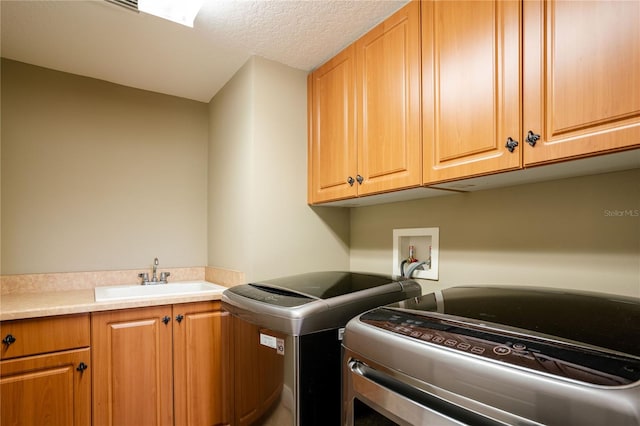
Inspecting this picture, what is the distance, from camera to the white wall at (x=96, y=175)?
1.91m

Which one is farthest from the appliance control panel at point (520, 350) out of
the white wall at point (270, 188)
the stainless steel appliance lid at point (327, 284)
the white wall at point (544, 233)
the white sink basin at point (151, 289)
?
the white sink basin at point (151, 289)

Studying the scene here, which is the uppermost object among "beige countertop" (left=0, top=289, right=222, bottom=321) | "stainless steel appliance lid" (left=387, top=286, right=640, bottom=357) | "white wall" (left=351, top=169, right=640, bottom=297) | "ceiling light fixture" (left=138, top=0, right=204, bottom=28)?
"ceiling light fixture" (left=138, top=0, right=204, bottom=28)

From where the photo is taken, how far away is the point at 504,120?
1.05 meters

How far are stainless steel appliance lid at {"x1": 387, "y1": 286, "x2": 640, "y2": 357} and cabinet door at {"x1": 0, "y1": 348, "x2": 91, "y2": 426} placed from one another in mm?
1411

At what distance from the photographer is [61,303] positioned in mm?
1500

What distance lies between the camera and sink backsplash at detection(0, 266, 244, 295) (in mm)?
1851

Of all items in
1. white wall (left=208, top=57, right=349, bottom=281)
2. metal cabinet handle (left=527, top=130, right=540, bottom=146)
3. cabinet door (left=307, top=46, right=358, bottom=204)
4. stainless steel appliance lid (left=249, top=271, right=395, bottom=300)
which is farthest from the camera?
white wall (left=208, top=57, right=349, bottom=281)

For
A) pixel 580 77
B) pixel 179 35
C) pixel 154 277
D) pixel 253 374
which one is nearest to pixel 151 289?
pixel 154 277

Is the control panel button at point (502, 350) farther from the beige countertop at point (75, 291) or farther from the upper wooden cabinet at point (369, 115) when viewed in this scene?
the beige countertop at point (75, 291)

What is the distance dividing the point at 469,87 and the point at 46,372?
6.56 ft

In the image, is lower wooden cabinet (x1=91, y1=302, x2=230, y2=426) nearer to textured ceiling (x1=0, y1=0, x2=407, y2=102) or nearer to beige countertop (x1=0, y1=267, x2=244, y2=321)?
beige countertop (x1=0, y1=267, x2=244, y2=321)

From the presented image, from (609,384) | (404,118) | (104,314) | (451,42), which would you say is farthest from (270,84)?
(609,384)

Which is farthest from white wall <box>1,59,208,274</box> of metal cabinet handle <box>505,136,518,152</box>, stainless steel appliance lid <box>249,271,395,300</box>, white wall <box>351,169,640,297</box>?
metal cabinet handle <box>505,136,518,152</box>

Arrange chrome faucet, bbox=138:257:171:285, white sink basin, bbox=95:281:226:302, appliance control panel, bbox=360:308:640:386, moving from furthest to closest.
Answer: chrome faucet, bbox=138:257:171:285 < white sink basin, bbox=95:281:226:302 < appliance control panel, bbox=360:308:640:386
